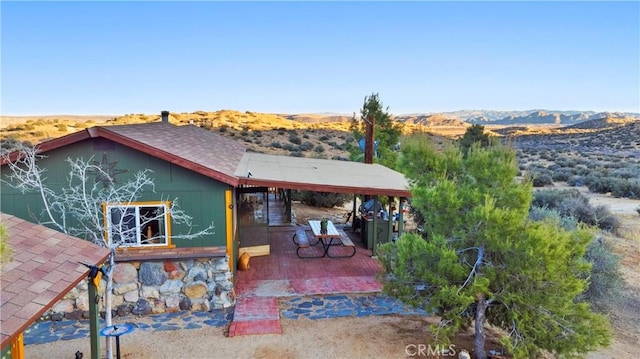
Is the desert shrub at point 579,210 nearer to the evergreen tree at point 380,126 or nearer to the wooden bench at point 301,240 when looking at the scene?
the evergreen tree at point 380,126

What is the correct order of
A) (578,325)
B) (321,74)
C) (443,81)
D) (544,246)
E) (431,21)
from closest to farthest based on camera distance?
(544,246) < (578,325) < (431,21) < (443,81) < (321,74)

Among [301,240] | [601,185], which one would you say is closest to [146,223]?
[301,240]

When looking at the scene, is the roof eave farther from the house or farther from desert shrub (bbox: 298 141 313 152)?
desert shrub (bbox: 298 141 313 152)

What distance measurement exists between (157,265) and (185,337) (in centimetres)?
170

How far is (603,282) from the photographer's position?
8.63 metres

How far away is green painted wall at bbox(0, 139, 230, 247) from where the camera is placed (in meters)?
8.02

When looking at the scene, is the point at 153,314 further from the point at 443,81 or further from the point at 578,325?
the point at 443,81

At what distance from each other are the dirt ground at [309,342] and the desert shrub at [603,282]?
0.57 meters

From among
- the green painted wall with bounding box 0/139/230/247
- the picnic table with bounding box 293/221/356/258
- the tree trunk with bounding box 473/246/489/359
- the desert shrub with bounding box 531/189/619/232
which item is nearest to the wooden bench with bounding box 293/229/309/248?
the picnic table with bounding box 293/221/356/258

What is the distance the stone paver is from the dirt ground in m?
0.22

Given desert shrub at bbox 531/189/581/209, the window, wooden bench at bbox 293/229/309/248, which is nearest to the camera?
the window

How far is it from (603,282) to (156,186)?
9.60 m

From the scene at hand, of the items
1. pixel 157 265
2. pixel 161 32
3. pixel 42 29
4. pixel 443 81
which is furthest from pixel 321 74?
pixel 157 265

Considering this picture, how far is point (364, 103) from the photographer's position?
20500 mm
